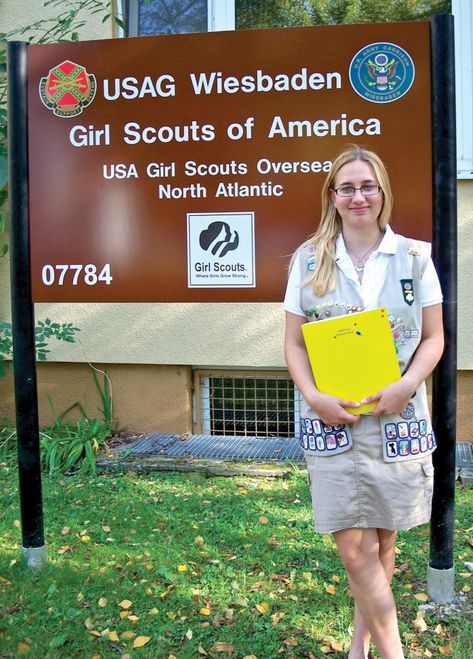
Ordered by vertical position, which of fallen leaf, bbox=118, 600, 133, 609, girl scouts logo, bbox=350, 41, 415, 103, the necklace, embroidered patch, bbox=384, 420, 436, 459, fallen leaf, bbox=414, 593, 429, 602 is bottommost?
fallen leaf, bbox=118, 600, 133, 609

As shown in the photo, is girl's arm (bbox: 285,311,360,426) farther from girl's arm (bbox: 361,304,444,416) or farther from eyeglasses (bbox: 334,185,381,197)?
eyeglasses (bbox: 334,185,381,197)

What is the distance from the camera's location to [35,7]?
5.05m

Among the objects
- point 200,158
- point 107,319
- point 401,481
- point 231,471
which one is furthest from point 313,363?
point 107,319

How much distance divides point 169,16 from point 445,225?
11.4 ft

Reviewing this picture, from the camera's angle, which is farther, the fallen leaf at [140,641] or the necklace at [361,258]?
the fallen leaf at [140,641]

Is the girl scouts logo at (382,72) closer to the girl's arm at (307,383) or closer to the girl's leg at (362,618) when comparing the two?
the girl's arm at (307,383)

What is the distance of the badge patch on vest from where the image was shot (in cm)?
215

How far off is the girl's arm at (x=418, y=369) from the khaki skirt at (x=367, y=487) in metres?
0.08

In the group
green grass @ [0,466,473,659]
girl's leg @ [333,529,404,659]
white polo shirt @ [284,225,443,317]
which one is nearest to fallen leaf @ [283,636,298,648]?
green grass @ [0,466,473,659]

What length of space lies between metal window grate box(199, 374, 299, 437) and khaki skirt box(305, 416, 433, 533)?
295cm

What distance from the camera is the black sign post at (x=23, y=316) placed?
297 centimetres

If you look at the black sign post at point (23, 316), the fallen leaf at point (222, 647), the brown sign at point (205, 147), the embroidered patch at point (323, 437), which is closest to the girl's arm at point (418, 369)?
the embroidered patch at point (323, 437)

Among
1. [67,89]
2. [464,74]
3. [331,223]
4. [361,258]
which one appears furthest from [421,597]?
[464,74]

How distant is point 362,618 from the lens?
7.68 feet
